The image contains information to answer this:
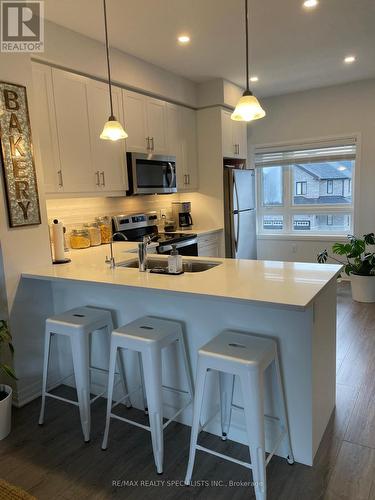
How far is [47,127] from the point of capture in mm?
2900

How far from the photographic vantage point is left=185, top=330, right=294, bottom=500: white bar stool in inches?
63.3

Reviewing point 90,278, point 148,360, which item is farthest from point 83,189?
point 148,360

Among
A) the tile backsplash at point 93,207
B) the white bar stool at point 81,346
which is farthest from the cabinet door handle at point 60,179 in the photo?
the white bar stool at point 81,346

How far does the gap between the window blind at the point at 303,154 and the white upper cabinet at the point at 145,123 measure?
206 cm

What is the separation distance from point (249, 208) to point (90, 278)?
3292mm

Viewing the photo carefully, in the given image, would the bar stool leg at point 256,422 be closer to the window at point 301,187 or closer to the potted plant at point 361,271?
the potted plant at point 361,271

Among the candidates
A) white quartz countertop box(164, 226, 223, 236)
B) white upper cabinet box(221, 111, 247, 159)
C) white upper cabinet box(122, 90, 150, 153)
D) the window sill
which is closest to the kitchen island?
white upper cabinet box(122, 90, 150, 153)

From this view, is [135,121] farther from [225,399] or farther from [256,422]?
[256,422]

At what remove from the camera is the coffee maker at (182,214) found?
473 cm

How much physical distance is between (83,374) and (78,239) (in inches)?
60.8

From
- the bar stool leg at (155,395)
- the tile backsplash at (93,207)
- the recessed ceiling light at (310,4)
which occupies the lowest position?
the bar stool leg at (155,395)

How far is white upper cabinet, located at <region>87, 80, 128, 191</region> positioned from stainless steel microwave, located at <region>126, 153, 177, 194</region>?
0.09 m

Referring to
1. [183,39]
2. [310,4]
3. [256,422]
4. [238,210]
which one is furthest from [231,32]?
[256,422]

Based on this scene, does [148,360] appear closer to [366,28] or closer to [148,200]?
[148,200]
